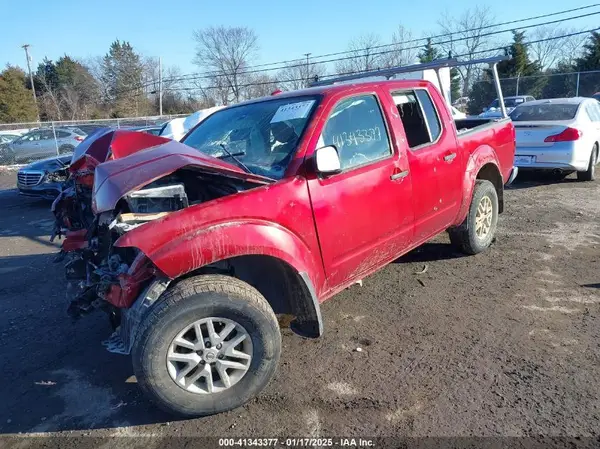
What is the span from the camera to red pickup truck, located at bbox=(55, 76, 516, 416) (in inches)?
103

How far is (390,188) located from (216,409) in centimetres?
206

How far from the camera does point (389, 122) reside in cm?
374

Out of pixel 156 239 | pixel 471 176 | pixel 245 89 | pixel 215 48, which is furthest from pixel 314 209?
pixel 215 48

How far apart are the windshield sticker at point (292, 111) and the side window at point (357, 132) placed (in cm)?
20

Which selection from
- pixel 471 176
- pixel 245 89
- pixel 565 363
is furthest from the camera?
pixel 245 89

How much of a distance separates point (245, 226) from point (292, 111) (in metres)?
1.18

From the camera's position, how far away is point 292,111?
3.50m

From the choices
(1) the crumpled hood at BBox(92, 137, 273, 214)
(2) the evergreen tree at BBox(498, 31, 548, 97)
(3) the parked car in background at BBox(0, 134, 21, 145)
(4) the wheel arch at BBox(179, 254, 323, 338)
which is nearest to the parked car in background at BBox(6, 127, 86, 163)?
(3) the parked car in background at BBox(0, 134, 21, 145)

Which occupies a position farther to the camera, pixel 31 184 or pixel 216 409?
pixel 31 184

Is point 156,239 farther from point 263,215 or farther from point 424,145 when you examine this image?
point 424,145

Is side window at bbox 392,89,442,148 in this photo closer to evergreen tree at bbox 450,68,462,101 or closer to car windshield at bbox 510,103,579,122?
car windshield at bbox 510,103,579,122

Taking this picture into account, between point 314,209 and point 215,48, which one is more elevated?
point 215,48

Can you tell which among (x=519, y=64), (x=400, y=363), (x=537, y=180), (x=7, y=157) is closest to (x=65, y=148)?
(x=7, y=157)

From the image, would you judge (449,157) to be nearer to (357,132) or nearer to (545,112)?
(357,132)
